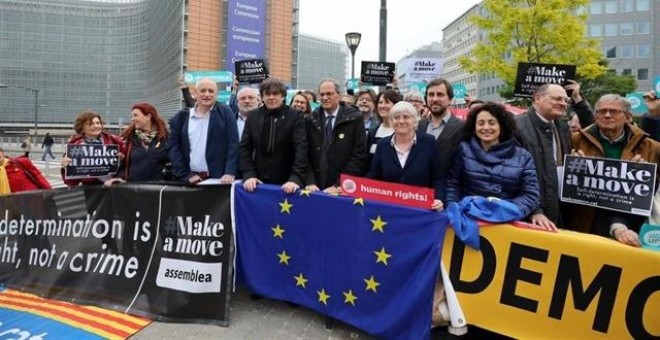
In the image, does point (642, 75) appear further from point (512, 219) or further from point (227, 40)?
point (512, 219)

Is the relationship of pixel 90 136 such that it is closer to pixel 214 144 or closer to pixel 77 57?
pixel 214 144

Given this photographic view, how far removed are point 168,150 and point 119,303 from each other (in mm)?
1680

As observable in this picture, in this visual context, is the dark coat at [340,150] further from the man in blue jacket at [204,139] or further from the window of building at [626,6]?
the window of building at [626,6]

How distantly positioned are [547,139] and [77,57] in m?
103

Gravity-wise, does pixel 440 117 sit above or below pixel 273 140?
above

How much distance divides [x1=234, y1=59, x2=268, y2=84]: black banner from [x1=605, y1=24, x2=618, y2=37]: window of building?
78141 millimetres

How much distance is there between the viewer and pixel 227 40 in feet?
235

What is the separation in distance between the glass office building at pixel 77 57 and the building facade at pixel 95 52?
19 cm

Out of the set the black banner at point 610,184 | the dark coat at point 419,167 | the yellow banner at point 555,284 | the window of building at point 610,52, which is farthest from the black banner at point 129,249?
the window of building at point 610,52

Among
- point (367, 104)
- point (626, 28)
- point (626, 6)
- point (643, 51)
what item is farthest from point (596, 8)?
point (367, 104)

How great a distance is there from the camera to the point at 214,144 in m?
4.84

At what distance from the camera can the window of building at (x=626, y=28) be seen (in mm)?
69875

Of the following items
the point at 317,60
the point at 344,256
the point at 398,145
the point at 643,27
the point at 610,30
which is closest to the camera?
the point at 344,256

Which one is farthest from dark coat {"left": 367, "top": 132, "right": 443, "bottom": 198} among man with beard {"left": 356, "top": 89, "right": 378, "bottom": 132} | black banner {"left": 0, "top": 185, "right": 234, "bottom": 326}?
man with beard {"left": 356, "top": 89, "right": 378, "bottom": 132}
